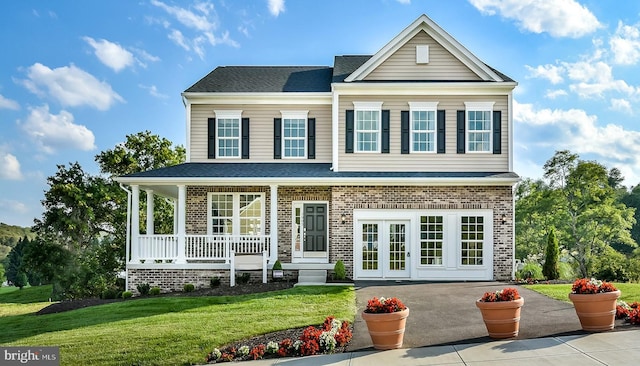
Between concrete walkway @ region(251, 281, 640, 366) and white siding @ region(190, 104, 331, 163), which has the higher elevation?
white siding @ region(190, 104, 331, 163)

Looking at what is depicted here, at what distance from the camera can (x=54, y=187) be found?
2675cm

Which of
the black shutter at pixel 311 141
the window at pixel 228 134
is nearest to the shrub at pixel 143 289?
the window at pixel 228 134

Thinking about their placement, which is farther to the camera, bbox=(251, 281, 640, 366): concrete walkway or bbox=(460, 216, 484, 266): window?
bbox=(460, 216, 484, 266): window

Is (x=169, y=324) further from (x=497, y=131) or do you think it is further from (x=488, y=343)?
(x=497, y=131)

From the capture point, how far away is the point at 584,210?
3541cm

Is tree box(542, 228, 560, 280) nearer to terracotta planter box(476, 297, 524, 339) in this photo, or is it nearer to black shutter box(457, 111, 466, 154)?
black shutter box(457, 111, 466, 154)

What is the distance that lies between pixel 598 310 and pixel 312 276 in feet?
31.6

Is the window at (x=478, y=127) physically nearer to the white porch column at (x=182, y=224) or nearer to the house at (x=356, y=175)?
the house at (x=356, y=175)

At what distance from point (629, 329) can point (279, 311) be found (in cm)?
713

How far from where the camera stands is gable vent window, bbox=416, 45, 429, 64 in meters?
19.9

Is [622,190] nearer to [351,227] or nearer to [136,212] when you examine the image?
[351,227]

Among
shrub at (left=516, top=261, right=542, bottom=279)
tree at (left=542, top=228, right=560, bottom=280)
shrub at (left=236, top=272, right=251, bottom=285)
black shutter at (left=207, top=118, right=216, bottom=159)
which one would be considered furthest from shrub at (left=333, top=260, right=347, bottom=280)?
tree at (left=542, top=228, right=560, bottom=280)

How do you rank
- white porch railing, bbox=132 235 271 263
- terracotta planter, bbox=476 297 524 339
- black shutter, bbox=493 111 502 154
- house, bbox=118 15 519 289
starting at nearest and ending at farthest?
terracotta planter, bbox=476 297 524 339
white porch railing, bbox=132 235 271 263
house, bbox=118 15 519 289
black shutter, bbox=493 111 502 154

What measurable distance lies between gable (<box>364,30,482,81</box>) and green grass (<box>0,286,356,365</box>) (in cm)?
819
